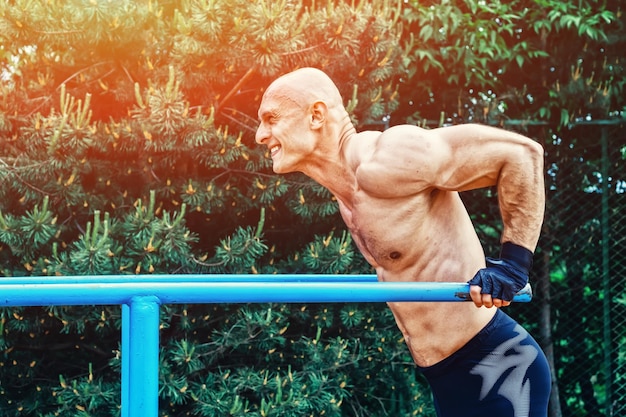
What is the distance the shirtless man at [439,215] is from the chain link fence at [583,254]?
2287 mm

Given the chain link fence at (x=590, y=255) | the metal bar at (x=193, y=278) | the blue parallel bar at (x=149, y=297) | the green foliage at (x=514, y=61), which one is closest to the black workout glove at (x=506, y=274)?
the blue parallel bar at (x=149, y=297)

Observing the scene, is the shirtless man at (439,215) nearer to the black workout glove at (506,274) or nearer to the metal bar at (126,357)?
the black workout glove at (506,274)

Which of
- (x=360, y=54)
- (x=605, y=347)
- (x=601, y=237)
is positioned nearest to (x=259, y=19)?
(x=360, y=54)

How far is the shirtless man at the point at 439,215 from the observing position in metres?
1.40

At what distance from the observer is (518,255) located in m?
1.38

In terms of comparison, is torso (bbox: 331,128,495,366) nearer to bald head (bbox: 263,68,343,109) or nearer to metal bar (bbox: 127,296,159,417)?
bald head (bbox: 263,68,343,109)

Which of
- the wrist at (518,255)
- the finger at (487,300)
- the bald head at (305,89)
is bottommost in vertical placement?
the finger at (487,300)

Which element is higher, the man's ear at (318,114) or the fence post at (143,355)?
the man's ear at (318,114)

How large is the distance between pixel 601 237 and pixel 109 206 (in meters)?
2.55

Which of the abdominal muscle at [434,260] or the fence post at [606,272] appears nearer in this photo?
the abdominal muscle at [434,260]

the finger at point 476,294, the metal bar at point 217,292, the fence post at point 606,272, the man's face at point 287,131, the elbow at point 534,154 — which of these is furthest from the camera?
the fence post at point 606,272

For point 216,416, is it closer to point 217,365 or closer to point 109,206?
point 217,365

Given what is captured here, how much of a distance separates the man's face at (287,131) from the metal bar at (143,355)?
490 mm

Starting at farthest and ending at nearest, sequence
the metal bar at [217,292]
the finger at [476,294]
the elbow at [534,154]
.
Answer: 1. the elbow at [534,154]
2. the finger at [476,294]
3. the metal bar at [217,292]
